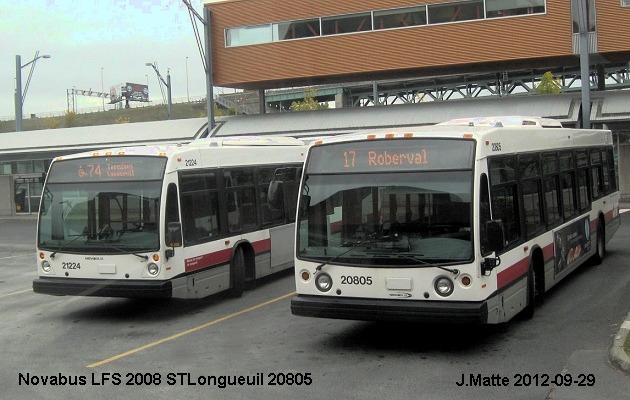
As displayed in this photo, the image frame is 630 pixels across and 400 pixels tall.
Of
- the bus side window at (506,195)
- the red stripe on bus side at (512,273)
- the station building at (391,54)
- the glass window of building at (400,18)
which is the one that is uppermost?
the glass window of building at (400,18)

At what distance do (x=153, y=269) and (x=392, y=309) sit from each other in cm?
434

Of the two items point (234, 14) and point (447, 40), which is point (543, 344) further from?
point (234, 14)

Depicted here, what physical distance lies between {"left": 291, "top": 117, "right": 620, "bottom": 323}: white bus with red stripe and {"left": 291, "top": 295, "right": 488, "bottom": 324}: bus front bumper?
1 centimetres

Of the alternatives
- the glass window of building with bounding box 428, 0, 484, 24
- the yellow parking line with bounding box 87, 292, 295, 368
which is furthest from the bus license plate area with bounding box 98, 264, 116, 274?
the glass window of building with bounding box 428, 0, 484, 24

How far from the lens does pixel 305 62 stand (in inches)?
1438

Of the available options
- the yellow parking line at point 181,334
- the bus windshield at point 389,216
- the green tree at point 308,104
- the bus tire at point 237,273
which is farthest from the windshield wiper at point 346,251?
the green tree at point 308,104

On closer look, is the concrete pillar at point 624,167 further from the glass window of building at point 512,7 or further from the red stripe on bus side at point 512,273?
the red stripe on bus side at point 512,273

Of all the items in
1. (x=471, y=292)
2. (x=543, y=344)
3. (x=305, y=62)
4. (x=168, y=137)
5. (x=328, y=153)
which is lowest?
(x=543, y=344)

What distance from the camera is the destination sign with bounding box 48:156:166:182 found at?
11953mm

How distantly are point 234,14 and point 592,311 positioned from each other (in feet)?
96.9

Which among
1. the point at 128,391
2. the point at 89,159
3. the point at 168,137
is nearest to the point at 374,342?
the point at 128,391

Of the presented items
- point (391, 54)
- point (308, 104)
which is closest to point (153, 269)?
point (391, 54)

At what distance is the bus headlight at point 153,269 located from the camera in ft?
38.0

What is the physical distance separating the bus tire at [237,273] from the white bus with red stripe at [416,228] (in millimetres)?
4170
